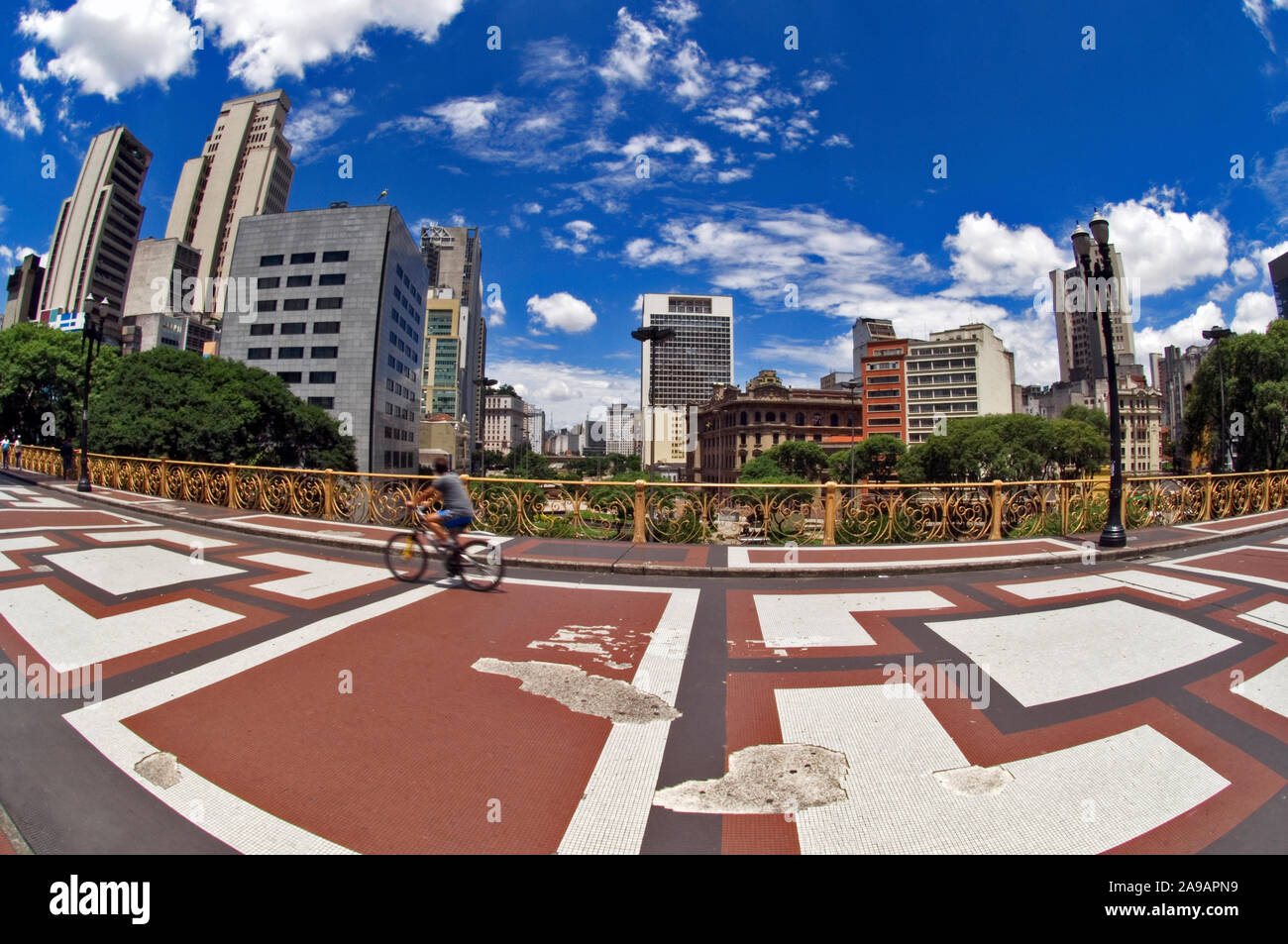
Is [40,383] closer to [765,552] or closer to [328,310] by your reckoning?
[328,310]

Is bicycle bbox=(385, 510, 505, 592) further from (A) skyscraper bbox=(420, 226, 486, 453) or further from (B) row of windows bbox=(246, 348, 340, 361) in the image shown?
(A) skyscraper bbox=(420, 226, 486, 453)

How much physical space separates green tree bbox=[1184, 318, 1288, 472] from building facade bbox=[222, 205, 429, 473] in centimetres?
7317

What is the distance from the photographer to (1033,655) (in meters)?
4.46

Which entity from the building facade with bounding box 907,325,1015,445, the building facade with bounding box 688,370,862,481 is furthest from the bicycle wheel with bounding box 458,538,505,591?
the building facade with bounding box 907,325,1015,445

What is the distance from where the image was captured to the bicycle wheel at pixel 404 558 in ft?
23.4

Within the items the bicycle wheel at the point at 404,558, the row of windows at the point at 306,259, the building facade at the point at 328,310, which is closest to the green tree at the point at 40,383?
the building facade at the point at 328,310

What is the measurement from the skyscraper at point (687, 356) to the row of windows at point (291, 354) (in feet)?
327

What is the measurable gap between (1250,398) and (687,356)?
131m

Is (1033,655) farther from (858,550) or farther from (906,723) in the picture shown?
(858,550)

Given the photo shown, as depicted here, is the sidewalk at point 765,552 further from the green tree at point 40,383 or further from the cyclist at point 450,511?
the green tree at point 40,383

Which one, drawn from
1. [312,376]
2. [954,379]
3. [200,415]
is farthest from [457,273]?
[200,415]

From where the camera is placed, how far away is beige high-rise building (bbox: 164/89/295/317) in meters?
118
